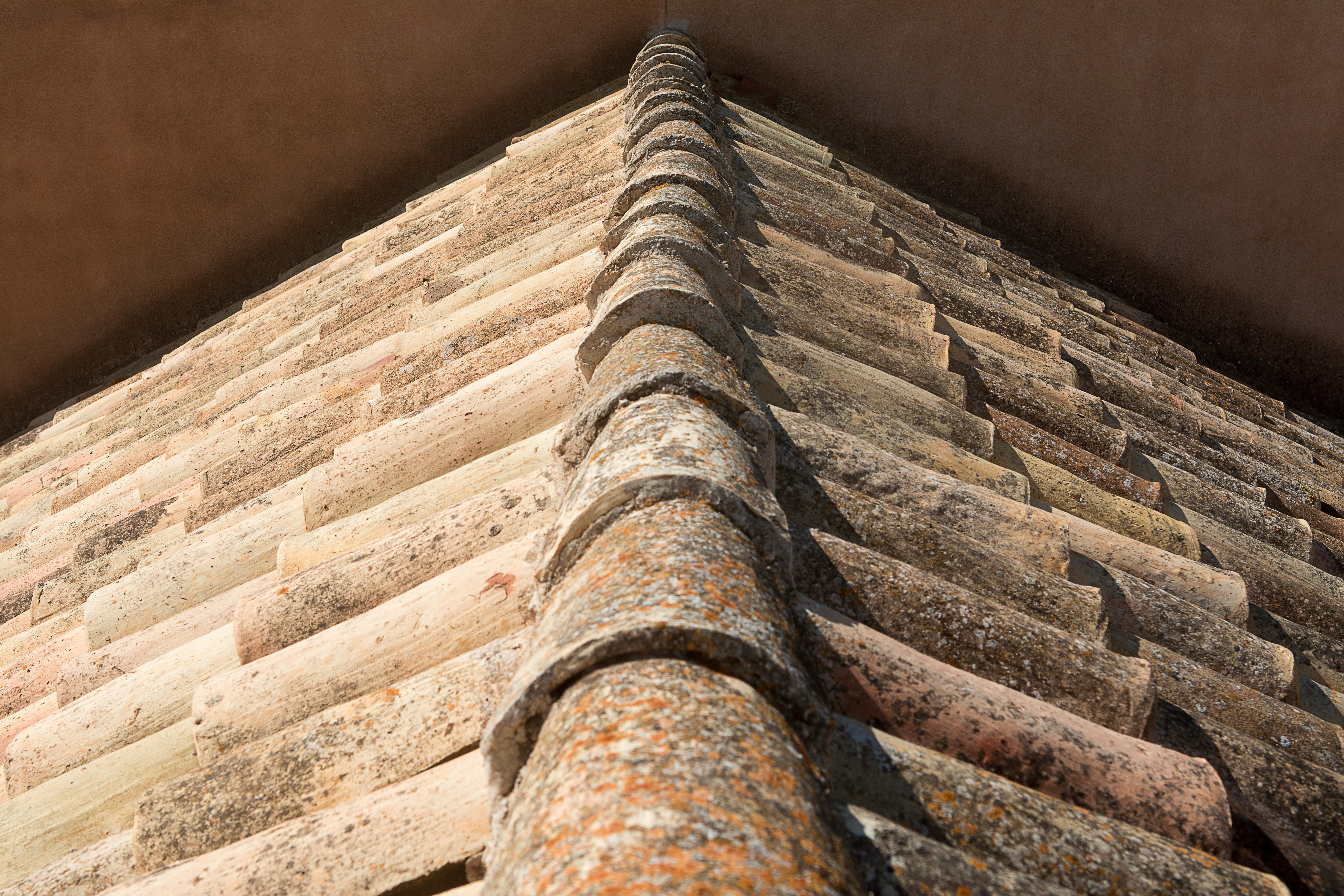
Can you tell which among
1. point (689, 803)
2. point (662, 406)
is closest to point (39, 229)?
point (662, 406)

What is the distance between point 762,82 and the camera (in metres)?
6.18

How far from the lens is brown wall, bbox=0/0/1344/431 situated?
579 cm

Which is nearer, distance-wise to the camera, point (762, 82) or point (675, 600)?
point (675, 600)

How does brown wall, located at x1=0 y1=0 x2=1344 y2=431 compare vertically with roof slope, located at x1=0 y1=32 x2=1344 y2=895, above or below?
above

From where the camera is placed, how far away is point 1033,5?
604 cm

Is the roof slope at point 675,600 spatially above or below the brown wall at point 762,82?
below

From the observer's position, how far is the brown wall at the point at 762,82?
579cm

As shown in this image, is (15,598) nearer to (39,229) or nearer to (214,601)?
(214,601)

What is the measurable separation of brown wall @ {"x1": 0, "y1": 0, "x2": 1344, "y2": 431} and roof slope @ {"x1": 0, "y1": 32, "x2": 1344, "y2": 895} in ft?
7.59

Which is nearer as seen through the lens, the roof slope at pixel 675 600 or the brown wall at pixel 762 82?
the roof slope at pixel 675 600

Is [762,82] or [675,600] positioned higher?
[762,82]

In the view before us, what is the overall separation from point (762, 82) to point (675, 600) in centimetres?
574

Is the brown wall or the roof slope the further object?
the brown wall

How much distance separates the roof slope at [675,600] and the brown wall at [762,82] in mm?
2312
